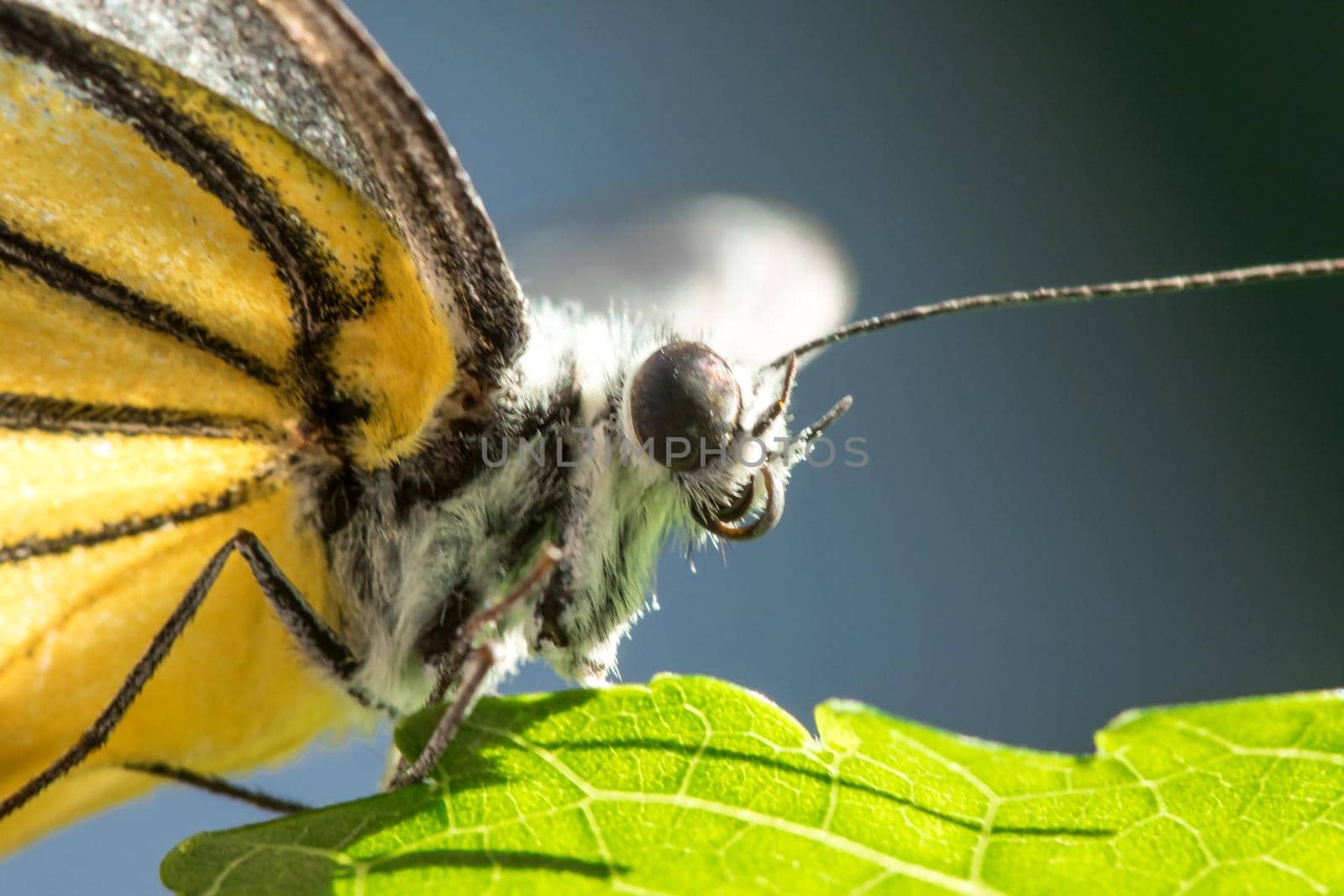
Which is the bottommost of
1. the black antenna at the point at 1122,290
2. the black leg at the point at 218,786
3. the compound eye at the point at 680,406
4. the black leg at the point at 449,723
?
the black leg at the point at 218,786

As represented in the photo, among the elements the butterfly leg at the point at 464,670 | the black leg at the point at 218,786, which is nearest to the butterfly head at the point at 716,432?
the butterfly leg at the point at 464,670

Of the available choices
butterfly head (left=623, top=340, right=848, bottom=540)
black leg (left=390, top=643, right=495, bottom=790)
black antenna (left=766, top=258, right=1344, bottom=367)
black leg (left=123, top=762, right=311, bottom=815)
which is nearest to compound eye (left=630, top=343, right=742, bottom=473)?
butterfly head (left=623, top=340, right=848, bottom=540)

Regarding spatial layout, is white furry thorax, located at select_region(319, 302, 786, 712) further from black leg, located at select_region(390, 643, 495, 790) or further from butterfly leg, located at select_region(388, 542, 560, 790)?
black leg, located at select_region(390, 643, 495, 790)

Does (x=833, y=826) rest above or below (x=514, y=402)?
below

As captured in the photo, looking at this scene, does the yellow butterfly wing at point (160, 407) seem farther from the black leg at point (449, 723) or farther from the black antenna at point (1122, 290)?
the black antenna at point (1122, 290)

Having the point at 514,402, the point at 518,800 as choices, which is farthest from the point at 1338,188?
the point at 518,800

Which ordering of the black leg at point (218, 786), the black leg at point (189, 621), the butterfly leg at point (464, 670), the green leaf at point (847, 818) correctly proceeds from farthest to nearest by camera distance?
1. the black leg at point (218, 786)
2. the black leg at point (189, 621)
3. the butterfly leg at point (464, 670)
4. the green leaf at point (847, 818)

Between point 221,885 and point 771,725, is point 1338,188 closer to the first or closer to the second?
point 771,725
